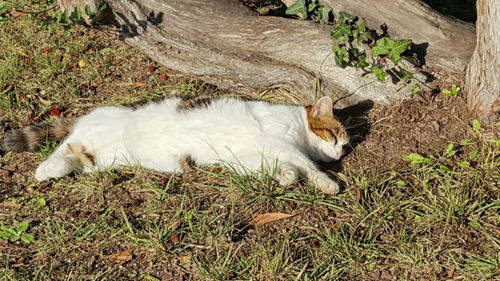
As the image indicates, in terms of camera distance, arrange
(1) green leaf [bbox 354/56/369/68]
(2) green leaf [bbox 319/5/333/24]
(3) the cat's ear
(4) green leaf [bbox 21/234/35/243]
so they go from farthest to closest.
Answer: (2) green leaf [bbox 319/5/333/24] < (1) green leaf [bbox 354/56/369/68] < (3) the cat's ear < (4) green leaf [bbox 21/234/35/243]

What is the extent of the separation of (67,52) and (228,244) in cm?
353

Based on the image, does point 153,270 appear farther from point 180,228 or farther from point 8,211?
point 8,211

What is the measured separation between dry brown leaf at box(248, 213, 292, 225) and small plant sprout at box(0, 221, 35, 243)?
1475 mm

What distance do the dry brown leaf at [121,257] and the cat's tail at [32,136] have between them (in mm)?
1582

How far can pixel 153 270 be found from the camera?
11.7 ft

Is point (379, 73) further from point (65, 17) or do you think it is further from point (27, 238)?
point (27, 238)

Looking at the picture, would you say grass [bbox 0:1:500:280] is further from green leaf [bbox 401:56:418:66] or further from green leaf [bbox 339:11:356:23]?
green leaf [bbox 339:11:356:23]

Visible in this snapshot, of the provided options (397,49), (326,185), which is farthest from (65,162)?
(397,49)

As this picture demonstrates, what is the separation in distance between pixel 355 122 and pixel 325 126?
0.50 meters

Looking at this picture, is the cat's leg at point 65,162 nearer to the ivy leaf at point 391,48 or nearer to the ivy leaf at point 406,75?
the ivy leaf at point 391,48

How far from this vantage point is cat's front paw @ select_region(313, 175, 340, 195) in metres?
4.09

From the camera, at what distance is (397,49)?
185 inches

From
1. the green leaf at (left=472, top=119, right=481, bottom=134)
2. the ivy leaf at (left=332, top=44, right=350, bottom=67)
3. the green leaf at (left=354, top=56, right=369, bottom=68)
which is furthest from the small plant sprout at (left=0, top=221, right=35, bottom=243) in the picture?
the green leaf at (left=472, top=119, right=481, bottom=134)

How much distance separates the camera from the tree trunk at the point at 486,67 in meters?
4.31
